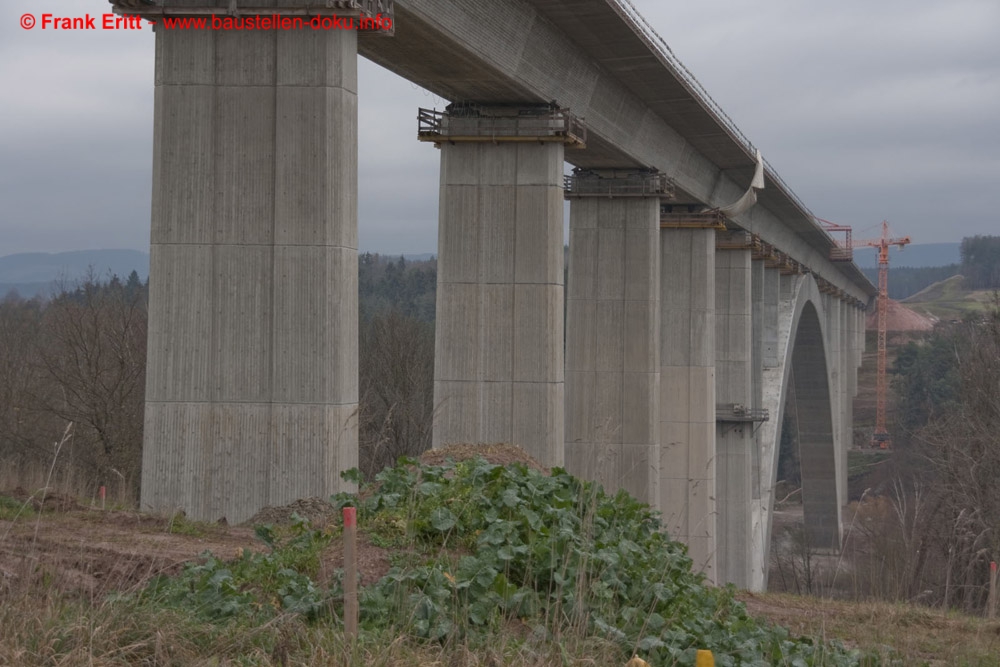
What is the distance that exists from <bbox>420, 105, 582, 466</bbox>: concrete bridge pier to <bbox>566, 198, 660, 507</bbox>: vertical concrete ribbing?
24.8ft

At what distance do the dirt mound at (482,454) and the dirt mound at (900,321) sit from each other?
174 metres

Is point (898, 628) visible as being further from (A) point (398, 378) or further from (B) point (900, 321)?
(B) point (900, 321)

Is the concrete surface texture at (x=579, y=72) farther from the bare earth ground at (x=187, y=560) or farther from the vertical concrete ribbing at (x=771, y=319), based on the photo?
the vertical concrete ribbing at (x=771, y=319)

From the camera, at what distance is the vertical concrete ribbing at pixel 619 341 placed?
31.3 metres

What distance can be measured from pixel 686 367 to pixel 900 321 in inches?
6225

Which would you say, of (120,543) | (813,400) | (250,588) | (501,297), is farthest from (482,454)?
(813,400)

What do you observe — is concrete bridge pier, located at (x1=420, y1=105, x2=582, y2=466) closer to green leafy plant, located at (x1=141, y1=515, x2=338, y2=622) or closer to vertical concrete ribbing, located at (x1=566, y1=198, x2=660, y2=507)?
vertical concrete ribbing, located at (x1=566, y1=198, x2=660, y2=507)

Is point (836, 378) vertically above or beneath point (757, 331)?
beneath

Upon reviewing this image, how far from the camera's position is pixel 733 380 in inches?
1766

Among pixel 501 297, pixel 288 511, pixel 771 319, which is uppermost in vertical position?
pixel 771 319

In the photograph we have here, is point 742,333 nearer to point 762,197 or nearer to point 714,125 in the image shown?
point 762,197

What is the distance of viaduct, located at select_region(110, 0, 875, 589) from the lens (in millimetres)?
15141

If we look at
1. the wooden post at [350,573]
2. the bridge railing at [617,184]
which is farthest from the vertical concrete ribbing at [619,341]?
the wooden post at [350,573]

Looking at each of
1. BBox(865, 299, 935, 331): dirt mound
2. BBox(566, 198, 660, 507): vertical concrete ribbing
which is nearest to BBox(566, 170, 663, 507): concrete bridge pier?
BBox(566, 198, 660, 507): vertical concrete ribbing
